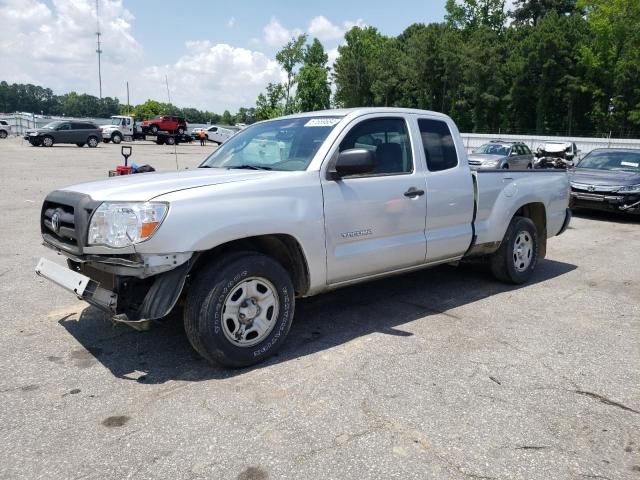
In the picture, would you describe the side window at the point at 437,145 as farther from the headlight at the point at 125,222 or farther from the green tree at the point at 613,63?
the green tree at the point at 613,63

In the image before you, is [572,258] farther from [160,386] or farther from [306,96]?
[306,96]

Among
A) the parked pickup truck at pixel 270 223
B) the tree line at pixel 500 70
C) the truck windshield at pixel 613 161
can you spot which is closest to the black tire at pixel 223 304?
the parked pickup truck at pixel 270 223

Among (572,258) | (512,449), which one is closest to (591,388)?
(512,449)

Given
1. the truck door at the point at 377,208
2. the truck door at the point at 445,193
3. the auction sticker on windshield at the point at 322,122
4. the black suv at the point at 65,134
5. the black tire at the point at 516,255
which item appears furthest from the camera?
the black suv at the point at 65,134

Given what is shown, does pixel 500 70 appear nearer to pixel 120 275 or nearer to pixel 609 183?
pixel 609 183

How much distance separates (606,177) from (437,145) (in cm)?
813

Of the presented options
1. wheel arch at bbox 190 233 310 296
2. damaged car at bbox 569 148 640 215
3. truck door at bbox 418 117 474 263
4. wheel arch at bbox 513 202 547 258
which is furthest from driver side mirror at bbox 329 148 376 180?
damaged car at bbox 569 148 640 215

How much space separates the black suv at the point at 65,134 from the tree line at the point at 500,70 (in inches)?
1360

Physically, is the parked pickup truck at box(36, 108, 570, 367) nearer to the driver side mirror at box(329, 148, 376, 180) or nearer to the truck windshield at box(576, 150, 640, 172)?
the driver side mirror at box(329, 148, 376, 180)

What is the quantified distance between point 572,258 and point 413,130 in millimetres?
4223

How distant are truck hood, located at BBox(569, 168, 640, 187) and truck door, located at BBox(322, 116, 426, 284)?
8256 millimetres

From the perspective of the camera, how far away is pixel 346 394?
354 cm

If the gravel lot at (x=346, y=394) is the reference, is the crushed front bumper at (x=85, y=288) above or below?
above

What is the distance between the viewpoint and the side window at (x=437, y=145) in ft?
16.9
